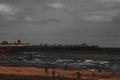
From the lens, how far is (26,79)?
A: 185ft

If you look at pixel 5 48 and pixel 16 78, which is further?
pixel 5 48

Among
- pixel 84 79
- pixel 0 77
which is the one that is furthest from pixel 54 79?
pixel 0 77

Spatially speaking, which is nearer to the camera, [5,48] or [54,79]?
[54,79]

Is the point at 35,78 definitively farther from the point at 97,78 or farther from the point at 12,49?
the point at 12,49

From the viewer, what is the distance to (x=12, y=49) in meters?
200

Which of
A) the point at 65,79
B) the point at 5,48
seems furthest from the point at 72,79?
the point at 5,48

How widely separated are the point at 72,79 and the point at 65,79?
4.68 ft

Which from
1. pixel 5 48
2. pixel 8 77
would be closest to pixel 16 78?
pixel 8 77

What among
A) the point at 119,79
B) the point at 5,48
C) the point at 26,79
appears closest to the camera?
the point at 26,79

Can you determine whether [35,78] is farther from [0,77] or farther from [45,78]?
[0,77]

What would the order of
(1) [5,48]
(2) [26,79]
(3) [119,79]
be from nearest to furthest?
(2) [26,79] < (3) [119,79] < (1) [5,48]

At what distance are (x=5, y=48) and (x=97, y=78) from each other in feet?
453

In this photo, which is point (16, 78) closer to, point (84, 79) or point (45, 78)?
point (45, 78)

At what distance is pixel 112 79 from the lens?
61344mm
